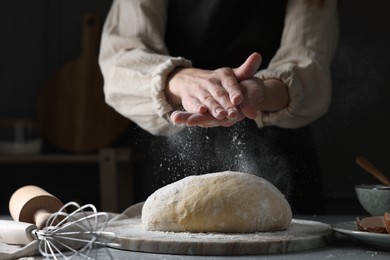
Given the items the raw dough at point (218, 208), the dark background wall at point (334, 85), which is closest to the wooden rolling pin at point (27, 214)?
the raw dough at point (218, 208)

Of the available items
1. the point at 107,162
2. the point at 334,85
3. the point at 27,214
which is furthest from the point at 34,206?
the point at 334,85

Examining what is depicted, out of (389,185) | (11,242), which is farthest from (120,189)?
(11,242)

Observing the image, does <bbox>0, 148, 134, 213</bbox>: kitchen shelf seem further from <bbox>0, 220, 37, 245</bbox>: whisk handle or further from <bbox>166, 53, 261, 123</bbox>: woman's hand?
<bbox>0, 220, 37, 245</bbox>: whisk handle

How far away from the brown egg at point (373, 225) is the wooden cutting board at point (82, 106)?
1.29 meters

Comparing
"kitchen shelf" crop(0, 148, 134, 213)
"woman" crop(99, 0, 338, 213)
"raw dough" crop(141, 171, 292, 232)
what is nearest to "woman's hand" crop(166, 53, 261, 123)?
"woman" crop(99, 0, 338, 213)

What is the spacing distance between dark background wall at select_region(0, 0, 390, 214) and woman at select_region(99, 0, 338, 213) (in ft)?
1.41

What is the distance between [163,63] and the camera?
4.03ft

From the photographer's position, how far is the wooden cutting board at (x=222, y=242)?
79cm

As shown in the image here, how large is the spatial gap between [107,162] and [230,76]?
3.04ft

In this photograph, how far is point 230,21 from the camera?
1447mm

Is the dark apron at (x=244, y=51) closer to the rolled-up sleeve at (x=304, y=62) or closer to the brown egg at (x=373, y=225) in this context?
the rolled-up sleeve at (x=304, y=62)

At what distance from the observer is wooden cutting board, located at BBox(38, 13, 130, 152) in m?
2.07

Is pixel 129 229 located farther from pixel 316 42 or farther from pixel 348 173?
pixel 348 173

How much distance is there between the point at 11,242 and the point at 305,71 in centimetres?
67
